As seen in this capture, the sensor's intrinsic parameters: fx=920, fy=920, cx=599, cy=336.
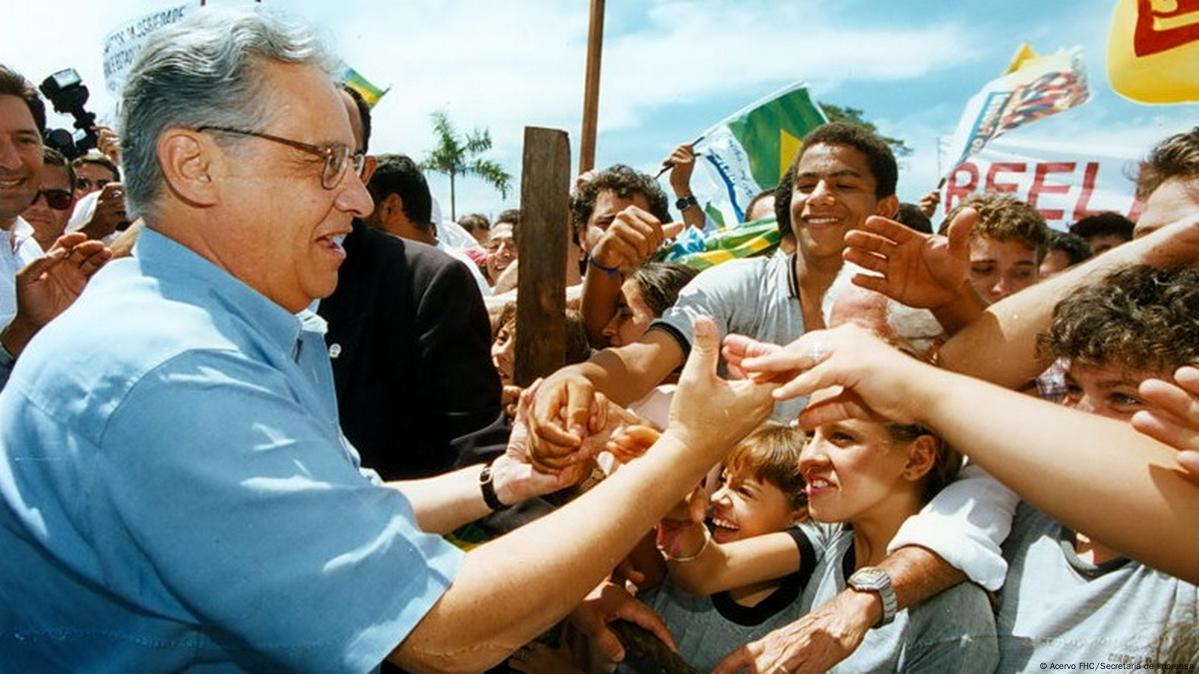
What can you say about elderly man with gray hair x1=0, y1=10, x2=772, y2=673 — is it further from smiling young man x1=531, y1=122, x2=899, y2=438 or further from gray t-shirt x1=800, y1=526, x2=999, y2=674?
smiling young man x1=531, y1=122, x2=899, y2=438

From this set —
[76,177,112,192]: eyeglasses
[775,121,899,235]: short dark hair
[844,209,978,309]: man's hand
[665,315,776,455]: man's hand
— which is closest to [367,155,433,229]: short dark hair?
[775,121,899,235]: short dark hair

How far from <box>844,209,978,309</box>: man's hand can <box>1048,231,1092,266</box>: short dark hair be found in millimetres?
3366

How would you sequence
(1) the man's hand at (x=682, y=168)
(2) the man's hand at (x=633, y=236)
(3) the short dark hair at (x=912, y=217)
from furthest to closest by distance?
(1) the man's hand at (x=682, y=168) < (3) the short dark hair at (x=912, y=217) < (2) the man's hand at (x=633, y=236)

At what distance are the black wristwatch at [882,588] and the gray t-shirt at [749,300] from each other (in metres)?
1.44

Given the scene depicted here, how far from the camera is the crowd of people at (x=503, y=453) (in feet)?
4.18

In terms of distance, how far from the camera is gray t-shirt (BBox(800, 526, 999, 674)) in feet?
5.98

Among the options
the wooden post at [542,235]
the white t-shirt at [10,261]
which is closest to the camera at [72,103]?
the white t-shirt at [10,261]

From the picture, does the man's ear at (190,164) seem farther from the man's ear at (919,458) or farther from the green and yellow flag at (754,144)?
the green and yellow flag at (754,144)

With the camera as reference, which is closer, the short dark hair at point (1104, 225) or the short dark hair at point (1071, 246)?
the short dark hair at point (1071, 246)

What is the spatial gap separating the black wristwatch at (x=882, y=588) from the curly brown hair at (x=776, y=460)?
0.79m

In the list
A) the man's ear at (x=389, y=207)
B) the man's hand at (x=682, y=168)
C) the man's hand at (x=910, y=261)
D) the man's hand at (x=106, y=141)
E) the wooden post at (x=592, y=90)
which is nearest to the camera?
the man's hand at (x=910, y=261)

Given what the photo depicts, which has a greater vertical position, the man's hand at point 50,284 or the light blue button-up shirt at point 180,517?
the light blue button-up shirt at point 180,517

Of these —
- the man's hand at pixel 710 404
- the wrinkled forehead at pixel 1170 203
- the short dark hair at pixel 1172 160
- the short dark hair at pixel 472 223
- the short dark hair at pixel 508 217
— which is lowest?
the short dark hair at pixel 472 223

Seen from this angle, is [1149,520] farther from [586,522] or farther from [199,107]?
[199,107]
